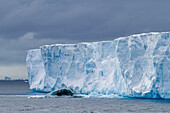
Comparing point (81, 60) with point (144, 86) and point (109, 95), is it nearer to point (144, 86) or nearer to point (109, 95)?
point (109, 95)

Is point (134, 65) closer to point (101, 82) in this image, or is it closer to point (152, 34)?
point (152, 34)

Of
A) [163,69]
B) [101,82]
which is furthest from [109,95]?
[163,69]

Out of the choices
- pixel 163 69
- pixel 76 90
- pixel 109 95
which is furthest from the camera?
pixel 76 90

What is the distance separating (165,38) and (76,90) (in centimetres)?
1522

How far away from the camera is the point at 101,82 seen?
136ft

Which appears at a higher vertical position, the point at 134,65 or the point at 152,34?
the point at 152,34

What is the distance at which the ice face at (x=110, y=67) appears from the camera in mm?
32875

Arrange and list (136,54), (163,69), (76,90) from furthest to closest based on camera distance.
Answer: (76,90) → (136,54) → (163,69)

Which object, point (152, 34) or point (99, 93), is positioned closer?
point (152, 34)

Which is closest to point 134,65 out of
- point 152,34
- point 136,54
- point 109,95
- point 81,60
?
point 136,54

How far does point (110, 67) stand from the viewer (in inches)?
1610

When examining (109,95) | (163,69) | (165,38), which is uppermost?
(165,38)

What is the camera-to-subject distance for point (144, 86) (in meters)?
33.8

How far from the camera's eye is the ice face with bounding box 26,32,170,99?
108 feet
